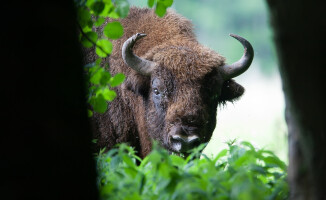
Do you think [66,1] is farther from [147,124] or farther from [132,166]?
[147,124]

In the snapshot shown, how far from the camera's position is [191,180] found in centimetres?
251

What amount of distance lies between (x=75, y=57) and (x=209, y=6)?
26.4 meters

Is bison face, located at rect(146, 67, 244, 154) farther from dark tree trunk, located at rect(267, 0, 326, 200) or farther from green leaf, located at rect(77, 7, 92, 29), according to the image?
dark tree trunk, located at rect(267, 0, 326, 200)

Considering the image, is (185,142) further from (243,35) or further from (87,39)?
(243,35)

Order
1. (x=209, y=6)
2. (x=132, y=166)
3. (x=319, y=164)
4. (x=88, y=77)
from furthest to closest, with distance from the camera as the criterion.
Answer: (x=209, y=6) < (x=88, y=77) < (x=132, y=166) < (x=319, y=164)

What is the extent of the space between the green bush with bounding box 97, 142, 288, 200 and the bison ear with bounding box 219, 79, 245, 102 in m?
3.58

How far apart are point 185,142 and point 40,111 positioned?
9.65ft

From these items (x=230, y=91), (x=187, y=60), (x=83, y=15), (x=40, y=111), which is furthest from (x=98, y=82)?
(x=230, y=91)

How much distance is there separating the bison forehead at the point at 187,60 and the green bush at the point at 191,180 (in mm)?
2847

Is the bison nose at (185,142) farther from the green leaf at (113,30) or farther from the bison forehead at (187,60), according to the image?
the green leaf at (113,30)

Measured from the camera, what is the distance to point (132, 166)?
287cm

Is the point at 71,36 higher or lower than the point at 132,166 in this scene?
higher

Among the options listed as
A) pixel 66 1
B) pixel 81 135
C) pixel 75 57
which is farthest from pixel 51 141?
pixel 66 1

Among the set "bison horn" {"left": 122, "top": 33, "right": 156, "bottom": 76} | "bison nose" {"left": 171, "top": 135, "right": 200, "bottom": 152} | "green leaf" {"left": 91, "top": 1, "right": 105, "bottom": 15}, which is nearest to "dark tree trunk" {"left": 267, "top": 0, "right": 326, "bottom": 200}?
"green leaf" {"left": 91, "top": 1, "right": 105, "bottom": 15}
